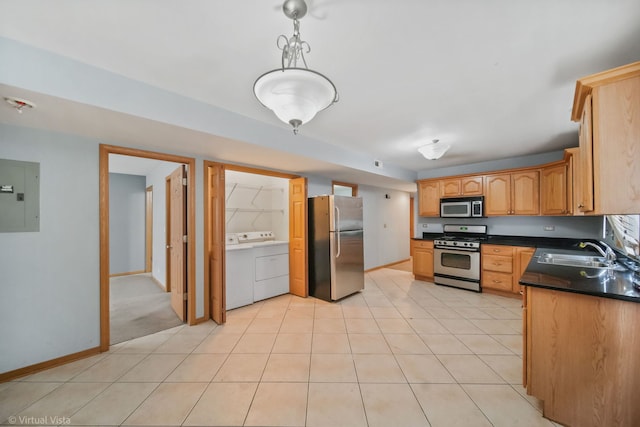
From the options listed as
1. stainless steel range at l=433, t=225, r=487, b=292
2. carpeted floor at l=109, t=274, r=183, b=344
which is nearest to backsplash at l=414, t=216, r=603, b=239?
stainless steel range at l=433, t=225, r=487, b=292

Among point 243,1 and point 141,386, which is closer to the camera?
point 243,1

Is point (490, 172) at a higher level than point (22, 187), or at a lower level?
higher

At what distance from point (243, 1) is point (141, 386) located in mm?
2681

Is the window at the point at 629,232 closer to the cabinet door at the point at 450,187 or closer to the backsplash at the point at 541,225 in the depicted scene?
the backsplash at the point at 541,225

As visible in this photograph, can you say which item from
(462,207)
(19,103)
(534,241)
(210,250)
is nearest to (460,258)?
(462,207)

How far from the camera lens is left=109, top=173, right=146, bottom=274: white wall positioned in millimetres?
5242

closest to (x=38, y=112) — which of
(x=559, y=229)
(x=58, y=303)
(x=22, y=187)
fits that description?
(x=22, y=187)

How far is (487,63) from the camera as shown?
1645mm

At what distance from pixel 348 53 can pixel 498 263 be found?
4038 mm

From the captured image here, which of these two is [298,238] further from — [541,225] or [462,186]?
[541,225]

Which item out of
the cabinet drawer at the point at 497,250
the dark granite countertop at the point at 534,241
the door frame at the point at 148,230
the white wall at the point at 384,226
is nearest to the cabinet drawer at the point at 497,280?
the cabinet drawer at the point at 497,250

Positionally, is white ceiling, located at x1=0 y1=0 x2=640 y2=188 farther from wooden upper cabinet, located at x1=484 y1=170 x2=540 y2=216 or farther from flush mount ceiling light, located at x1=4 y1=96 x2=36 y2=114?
wooden upper cabinet, located at x1=484 y1=170 x2=540 y2=216

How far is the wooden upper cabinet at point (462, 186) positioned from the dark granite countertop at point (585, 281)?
2.65 metres

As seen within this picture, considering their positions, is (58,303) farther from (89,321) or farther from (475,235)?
(475,235)
